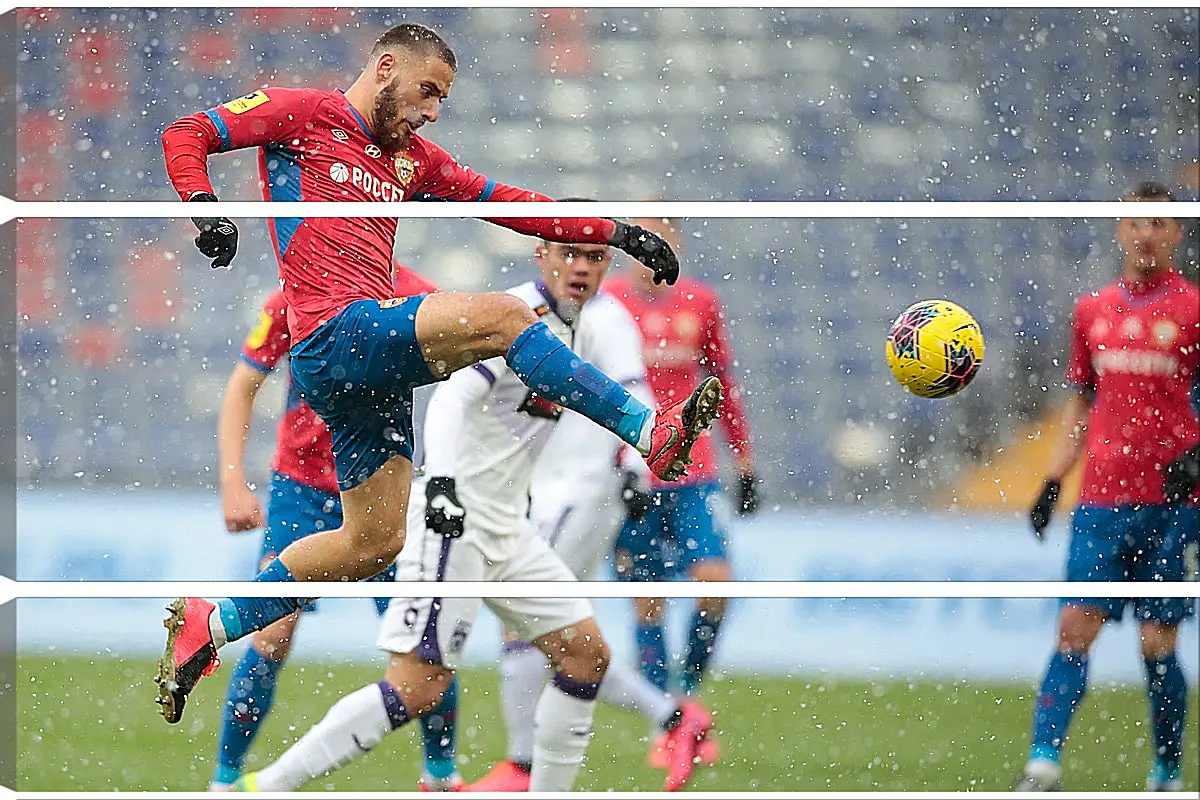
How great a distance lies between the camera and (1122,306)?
237 cm

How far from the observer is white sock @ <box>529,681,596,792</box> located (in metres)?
2.18

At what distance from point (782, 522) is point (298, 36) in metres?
1.29

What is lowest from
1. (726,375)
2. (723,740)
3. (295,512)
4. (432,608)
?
(723,740)

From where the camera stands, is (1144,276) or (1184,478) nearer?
(1144,276)

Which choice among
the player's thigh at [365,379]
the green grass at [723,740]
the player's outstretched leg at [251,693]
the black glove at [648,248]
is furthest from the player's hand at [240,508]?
the black glove at [648,248]

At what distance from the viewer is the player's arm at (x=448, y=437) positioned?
217 centimetres

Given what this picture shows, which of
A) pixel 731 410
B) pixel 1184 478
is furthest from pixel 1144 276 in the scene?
pixel 731 410

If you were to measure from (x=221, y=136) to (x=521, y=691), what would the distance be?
3.74 feet

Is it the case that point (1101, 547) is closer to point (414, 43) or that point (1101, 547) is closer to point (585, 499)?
point (585, 499)

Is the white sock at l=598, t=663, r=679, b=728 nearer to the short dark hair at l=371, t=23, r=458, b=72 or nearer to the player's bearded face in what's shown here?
the player's bearded face

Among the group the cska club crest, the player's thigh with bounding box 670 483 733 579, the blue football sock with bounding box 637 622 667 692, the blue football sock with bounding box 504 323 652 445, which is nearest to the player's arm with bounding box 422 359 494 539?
the cska club crest

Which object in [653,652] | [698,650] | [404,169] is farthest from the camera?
[698,650]

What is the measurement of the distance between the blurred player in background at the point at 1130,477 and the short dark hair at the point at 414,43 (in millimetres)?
1081

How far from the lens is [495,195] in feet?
6.38
